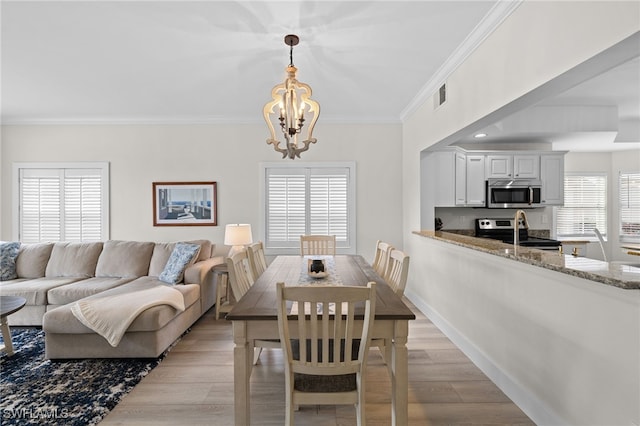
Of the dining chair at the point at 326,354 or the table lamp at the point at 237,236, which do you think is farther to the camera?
the table lamp at the point at 237,236

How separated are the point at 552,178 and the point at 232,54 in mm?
4837

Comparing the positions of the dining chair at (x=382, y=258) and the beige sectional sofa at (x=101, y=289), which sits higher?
the dining chair at (x=382, y=258)

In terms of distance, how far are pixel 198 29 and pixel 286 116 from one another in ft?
3.30

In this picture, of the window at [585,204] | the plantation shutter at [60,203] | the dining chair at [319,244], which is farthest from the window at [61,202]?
the window at [585,204]

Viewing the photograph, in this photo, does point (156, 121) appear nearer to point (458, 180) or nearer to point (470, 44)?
point (470, 44)

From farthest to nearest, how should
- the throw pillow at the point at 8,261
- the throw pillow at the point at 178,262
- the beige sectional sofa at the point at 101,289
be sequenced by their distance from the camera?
the throw pillow at the point at 8,261, the throw pillow at the point at 178,262, the beige sectional sofa at the point at 101,289

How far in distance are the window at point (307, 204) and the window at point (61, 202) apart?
8.48 feet

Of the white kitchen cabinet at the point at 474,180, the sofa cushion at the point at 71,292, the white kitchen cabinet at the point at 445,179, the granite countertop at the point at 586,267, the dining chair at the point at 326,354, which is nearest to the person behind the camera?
the granite countertop at the point at 586,267

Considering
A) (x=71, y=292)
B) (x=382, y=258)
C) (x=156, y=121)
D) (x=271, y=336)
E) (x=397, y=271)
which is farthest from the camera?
(x=156, y=121)

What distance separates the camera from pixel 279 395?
2.28 metres

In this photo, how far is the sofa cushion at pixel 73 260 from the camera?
4.05 metres

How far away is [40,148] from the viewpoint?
16.1 ft

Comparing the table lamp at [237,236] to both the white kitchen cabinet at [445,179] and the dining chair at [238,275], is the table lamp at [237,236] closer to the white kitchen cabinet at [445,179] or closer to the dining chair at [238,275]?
the dining chair at [238,275]

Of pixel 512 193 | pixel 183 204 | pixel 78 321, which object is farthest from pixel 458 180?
pixel 78 321
